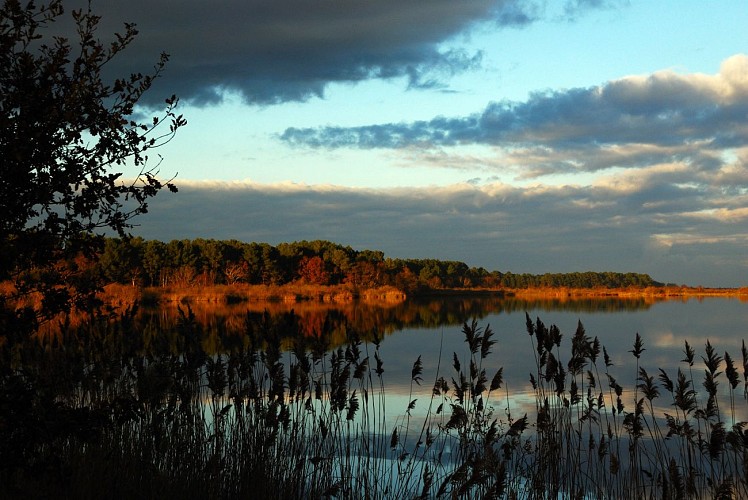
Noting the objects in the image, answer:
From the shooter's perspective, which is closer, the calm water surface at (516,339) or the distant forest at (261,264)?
the calm water surface at (516,339)

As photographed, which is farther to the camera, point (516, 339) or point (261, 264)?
point (261, 264)

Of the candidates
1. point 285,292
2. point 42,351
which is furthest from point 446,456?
point 285,292

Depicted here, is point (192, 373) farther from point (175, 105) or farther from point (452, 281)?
point (452, 281)

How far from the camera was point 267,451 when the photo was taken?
266 inches

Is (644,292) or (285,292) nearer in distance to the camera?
(285,292)

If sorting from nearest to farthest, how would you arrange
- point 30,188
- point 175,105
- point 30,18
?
point 30,188, point 30,18, point 175,105

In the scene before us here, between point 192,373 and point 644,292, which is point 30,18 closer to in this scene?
point 192,373

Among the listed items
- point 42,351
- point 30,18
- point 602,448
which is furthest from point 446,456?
point 30,18

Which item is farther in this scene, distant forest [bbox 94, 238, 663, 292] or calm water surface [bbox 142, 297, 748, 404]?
distant forest [bbox 94, 238, 663, 292]

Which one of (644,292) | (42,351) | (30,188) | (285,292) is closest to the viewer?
(30,188)

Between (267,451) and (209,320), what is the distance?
28.9 meters

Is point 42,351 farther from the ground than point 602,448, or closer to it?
farther from the ground

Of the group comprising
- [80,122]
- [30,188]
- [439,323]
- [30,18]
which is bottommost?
[439,323]

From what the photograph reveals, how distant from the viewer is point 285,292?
6619cm
